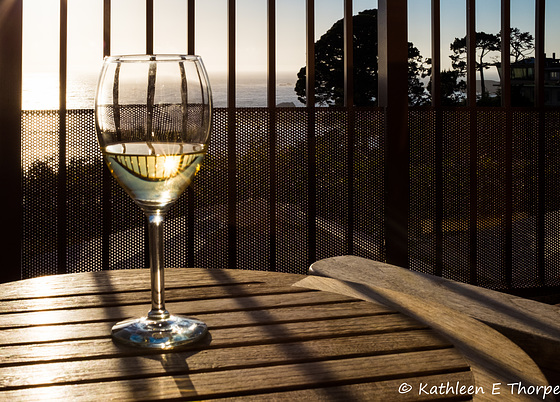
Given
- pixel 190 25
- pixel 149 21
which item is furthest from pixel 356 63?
pixel 149 21

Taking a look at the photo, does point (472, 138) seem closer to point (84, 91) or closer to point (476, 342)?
point (84, 91)

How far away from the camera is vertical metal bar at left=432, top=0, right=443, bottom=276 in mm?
2328

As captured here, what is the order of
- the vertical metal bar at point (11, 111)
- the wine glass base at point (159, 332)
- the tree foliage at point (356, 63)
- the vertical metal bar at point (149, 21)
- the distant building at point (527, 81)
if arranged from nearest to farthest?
the wine glass base at point (159, 332) < the vertical metal bar at point (11, 111) < the vertical metal bar at point (149, 21) < the distant building at point (527, 81) < the tree foliage at point (356, 63)

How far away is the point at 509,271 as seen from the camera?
8.09 feet

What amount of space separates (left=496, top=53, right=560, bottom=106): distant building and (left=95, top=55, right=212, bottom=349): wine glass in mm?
2255

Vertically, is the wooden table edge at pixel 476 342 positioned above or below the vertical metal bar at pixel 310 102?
below

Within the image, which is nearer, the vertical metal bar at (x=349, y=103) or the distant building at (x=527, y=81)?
the vertical metal bar at (x=349, y=103)

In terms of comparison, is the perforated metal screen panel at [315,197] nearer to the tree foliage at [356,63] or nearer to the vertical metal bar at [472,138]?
the vertical metal bar at [472,138]

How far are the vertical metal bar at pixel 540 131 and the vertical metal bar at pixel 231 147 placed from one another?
126 cm

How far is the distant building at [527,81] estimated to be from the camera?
8.30ft

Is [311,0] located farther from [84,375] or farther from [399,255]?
[84,375]

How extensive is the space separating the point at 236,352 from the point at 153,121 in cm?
23

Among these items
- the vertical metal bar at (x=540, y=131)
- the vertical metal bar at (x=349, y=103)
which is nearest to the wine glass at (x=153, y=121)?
the vertical metal bar at (x=349, y=103)

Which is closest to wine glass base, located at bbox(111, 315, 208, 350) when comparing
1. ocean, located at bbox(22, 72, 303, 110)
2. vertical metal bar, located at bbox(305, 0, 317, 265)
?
ocean, located at bbox(22, 72, 303, 110)
